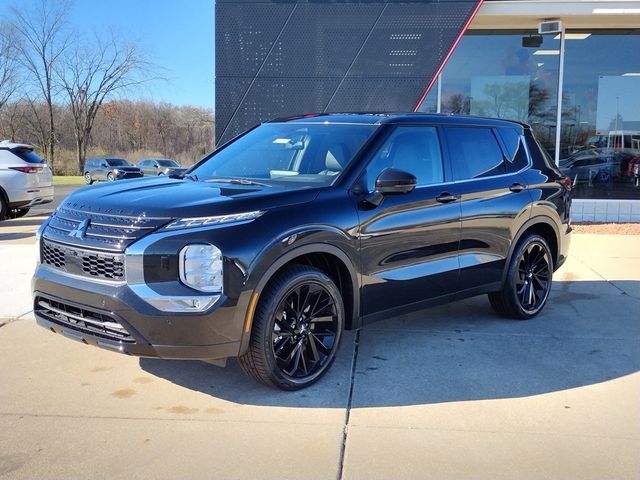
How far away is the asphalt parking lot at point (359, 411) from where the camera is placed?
3117 millimetres

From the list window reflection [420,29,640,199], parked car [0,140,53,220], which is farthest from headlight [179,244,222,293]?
parked car [0,140,53,220]

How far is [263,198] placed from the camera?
377 cm

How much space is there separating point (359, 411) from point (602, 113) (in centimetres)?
1188

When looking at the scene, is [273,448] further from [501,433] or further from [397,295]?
[397,295]

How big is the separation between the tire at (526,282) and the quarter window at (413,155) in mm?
1312

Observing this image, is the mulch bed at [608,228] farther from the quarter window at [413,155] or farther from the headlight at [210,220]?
the headlight at [210,220]

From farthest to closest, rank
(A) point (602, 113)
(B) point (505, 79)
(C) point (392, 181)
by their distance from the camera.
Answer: (A) point (602, 113), (B) point (505, 79), (C) point (392, 181)

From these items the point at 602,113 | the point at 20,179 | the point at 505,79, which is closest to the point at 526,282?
the point at 505,79

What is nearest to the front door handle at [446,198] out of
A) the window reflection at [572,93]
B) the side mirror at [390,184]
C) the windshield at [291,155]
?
the side mirror at [390,184]

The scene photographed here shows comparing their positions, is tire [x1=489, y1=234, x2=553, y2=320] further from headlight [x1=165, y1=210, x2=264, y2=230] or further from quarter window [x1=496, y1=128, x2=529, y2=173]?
headlight [x1=165, y1=210, x2=264, y2=230]

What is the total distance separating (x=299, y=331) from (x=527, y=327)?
2.58 m

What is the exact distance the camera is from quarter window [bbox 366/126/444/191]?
4.49 m

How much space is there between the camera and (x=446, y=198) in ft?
15.8

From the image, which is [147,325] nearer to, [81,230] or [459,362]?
[81,230]
